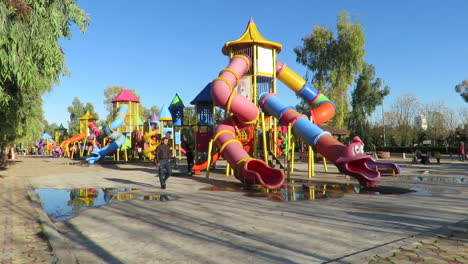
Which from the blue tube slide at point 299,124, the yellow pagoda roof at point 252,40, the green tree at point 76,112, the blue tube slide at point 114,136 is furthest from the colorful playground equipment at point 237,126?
the green tree at point 76,112

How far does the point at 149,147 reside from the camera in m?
30.7

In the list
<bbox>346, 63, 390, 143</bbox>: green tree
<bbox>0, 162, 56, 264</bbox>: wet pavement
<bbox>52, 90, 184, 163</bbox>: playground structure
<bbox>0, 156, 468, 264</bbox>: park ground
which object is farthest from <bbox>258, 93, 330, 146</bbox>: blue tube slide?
<bbox>346, 63, 390, 143</bbox>: green tree

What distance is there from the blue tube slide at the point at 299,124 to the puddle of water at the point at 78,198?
617 cm

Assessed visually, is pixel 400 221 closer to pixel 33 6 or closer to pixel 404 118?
pixel 33 6

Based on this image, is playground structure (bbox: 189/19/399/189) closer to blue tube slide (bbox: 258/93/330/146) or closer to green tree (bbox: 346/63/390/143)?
blue tube slide (bbox: 258/93/330/146)

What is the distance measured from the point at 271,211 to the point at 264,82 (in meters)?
10.4

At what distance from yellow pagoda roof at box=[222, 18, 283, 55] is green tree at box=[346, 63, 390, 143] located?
3229 cm

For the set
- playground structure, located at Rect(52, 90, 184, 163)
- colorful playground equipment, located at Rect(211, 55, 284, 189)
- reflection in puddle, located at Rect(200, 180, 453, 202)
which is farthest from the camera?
playground structure, located at Rect(52, 90, 184, 163)

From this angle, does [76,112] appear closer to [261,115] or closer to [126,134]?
[126,134]

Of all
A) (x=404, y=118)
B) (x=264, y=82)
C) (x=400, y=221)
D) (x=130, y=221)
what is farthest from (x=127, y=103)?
(x=404, y=118)

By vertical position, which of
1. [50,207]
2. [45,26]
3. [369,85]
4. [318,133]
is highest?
[369,85]

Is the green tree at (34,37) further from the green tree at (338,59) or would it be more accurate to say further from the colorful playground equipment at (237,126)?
the green tree at (338,59)

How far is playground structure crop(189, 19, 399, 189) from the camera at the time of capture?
1148 centimetres

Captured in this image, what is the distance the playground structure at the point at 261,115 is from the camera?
37.7 feet
